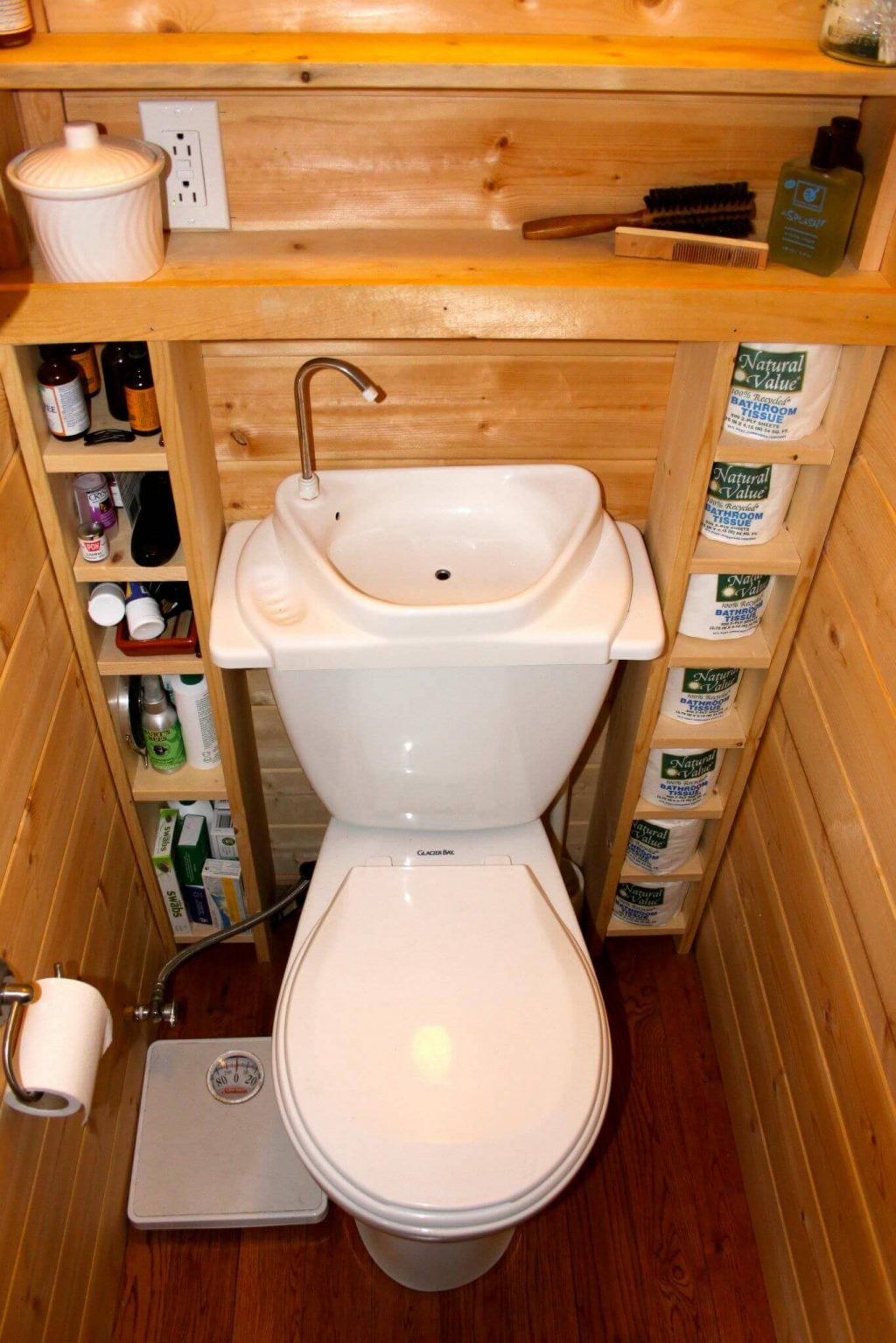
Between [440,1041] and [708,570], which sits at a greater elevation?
[708,570]

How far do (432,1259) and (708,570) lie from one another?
93 centimetres

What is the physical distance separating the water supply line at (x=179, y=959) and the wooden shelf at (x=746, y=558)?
723mm

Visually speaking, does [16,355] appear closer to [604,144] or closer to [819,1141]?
[604,144]

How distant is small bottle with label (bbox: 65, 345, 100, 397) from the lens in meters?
1.14

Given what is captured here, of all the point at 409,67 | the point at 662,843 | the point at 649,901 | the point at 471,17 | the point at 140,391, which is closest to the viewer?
the point at 409,67

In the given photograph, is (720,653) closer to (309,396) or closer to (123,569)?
(309,396)

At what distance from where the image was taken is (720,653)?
1355 millimetres

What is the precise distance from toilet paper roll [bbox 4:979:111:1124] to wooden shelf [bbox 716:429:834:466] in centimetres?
87

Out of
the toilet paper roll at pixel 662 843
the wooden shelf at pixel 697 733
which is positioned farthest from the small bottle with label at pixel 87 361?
the toilet paper roll at pixel 662 843

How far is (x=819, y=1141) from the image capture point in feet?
4.10

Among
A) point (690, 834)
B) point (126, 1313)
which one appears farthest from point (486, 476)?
point (126, 1313)

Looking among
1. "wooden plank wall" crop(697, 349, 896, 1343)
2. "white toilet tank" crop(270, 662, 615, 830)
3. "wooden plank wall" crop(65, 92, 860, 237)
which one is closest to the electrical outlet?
"wooden plank wall" crop(65, 92, 860, 237)

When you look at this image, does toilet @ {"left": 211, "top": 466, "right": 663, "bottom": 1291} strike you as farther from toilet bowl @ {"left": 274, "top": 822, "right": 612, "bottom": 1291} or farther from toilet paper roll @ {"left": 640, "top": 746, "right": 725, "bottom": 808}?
toilet paper roll @ {"left": 640, "top": 746, "right": 725, "bottom": 808}

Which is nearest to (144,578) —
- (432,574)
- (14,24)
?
(432,574)
